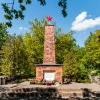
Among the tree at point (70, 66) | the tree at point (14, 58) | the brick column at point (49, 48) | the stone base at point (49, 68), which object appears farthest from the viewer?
the tree at point (70, 66)

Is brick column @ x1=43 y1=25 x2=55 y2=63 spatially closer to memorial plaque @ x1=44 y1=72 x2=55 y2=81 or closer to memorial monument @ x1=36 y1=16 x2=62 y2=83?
memorial monument @ x1=36 y1=16 x2=62 y2=83

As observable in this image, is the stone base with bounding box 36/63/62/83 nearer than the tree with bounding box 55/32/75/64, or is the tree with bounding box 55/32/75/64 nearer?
the stone base with bounding box 36/63/62/83

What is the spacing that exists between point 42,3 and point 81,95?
405 inches

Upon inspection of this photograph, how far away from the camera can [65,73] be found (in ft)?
104

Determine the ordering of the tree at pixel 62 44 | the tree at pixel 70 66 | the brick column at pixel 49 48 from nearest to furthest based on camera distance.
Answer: the brick column at pixel 49 48
the tree at pixel 70 66
the tree at pixel 62 44

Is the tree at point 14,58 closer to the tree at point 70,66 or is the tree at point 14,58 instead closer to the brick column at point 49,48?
the tree at point 70,66

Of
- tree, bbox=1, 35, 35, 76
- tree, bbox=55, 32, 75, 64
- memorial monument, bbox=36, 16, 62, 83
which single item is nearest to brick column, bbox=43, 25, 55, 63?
memorial monument, bbox=36, 16, 62, 83

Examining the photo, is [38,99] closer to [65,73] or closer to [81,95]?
[81,95]

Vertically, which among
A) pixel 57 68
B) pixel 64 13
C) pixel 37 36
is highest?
pixel 37 36

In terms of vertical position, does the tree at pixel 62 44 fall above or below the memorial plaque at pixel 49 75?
above

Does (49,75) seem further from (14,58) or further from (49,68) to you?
(14,58)

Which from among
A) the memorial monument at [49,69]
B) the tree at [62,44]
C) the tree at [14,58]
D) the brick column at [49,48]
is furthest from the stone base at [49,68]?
the tree at [62,44]

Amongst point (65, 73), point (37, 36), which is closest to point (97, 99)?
point (65, 73)

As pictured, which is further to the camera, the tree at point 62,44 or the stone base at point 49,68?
the tree at point 62,44
